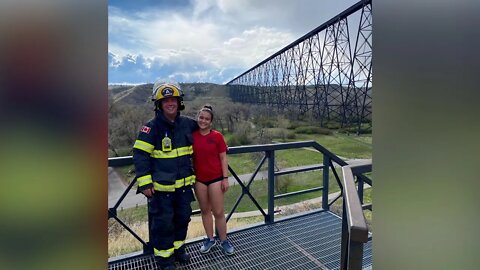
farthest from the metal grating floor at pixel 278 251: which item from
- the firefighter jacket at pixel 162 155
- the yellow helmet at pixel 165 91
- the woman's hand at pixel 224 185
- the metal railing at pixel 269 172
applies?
the yellow helmet at pixel 165 91

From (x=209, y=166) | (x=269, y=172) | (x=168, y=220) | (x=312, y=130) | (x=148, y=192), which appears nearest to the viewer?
(x=148, y=192)

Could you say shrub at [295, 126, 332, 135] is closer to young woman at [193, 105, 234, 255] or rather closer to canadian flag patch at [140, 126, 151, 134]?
young woman at [193, 105, 234, 255]

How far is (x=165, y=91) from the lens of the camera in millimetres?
1940

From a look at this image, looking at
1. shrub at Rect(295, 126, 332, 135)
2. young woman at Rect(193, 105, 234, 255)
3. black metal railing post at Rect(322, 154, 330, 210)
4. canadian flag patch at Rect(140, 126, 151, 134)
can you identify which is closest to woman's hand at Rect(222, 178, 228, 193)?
young woman at Rect(193, 105, 234, 255)

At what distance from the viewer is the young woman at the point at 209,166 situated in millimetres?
2170

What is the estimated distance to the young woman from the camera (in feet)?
7.12

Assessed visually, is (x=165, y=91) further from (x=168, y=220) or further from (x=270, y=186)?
(x=270, y=186)

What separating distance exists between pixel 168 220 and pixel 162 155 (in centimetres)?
47

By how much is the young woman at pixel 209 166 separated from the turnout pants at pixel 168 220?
16cm

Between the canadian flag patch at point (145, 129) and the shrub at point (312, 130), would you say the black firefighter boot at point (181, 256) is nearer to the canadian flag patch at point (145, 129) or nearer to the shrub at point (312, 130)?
the canadian flag patch at point (145, 129)

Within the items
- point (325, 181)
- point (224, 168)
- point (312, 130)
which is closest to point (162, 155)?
point (224, 168)
